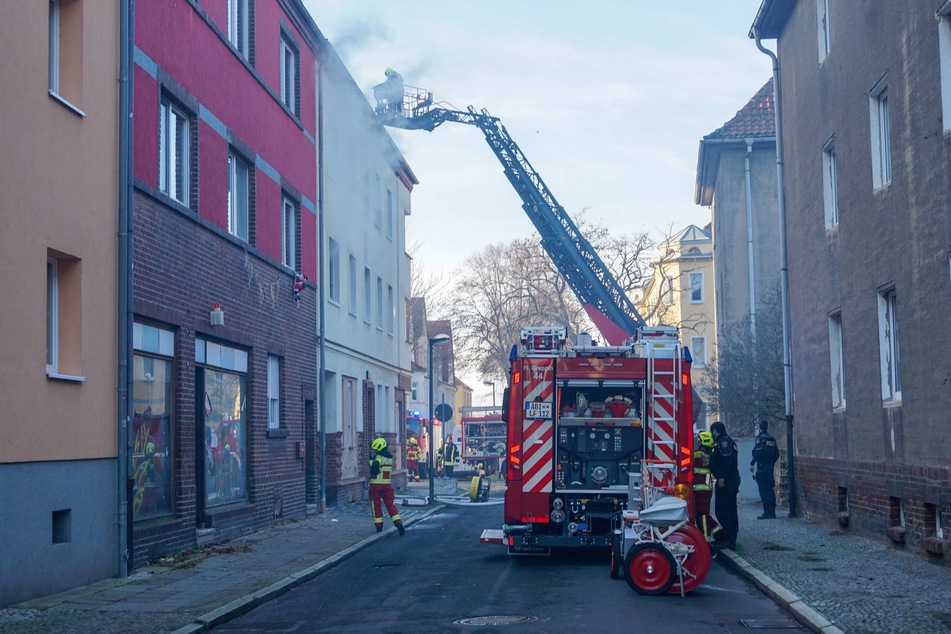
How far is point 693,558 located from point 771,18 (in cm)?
1255

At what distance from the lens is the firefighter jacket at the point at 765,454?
1905 cm

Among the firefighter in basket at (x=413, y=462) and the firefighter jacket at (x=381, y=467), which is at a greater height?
the firefighter jacket at (x=381, y=467)

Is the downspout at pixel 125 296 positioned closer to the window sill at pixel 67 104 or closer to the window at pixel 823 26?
the window sill at pixel 67 104

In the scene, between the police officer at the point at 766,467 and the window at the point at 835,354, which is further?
the police officer at the point at 766,467

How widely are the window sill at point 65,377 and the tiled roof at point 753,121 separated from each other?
966 inches

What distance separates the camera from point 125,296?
12.7 m

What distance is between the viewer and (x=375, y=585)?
1189 cm

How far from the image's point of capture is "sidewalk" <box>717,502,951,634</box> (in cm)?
853

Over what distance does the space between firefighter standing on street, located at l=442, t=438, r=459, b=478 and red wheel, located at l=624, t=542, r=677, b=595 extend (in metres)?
32.4

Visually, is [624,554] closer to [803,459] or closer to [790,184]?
[803,459]

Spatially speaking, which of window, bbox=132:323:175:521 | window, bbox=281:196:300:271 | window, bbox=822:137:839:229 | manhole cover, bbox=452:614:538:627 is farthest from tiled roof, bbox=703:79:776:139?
manhole cover, bbox=452:614:538:627

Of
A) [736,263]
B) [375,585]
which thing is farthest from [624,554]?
[736,263]

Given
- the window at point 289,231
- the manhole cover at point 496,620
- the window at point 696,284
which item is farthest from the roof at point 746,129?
the window at point 696,284

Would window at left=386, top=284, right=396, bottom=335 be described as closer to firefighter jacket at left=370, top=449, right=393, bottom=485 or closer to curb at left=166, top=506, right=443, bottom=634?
firefighter jacket at left=370, top=449, right=393, bottom=485
